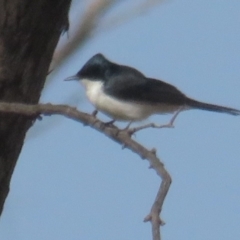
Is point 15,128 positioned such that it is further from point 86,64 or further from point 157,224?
point 86,64

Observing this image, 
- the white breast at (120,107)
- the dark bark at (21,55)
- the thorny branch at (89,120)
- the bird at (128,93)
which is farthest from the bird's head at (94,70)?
the thorny branch at (89,120)

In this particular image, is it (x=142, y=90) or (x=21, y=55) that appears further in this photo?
(x=142, y=90)

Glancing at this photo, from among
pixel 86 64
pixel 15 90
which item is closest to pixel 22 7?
pixel 15 90

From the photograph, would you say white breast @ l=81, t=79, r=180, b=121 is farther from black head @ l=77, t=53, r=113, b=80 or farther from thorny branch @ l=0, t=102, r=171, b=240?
thorny branch @ l=0, t=102, r=171, b=240

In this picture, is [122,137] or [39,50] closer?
[122,137]

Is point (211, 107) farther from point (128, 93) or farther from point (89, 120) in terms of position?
point (89, 120)

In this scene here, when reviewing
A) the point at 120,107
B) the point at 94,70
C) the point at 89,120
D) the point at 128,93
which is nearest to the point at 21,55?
the point at 89,120
